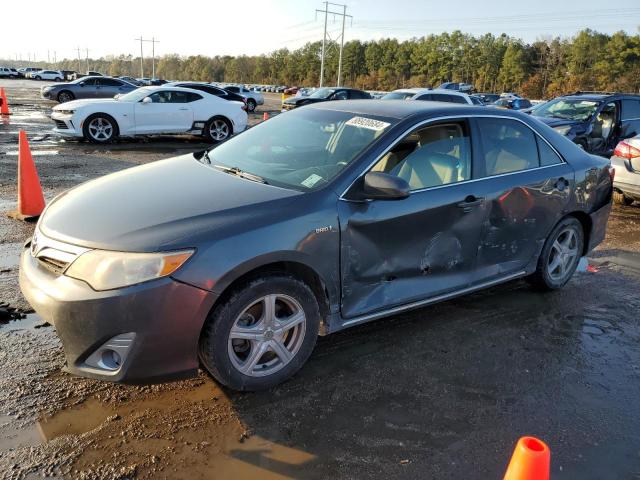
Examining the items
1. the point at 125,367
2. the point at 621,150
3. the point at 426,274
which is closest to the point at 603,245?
the point at 621,150

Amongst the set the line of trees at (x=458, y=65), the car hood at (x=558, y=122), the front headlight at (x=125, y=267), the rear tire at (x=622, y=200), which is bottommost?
the rear tire at (x=622, y=200)

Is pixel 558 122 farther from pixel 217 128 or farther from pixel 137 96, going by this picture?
pixel 137 96

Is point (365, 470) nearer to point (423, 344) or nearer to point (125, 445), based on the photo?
point (125, 445)

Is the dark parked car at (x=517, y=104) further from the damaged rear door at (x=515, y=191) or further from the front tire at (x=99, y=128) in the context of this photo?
the front tire at (x=99, y=128)

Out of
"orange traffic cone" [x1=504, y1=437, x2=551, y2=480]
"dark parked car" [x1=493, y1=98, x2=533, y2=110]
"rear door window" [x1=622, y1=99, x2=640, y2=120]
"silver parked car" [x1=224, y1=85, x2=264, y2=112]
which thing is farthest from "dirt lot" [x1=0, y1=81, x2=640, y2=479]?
"silver parked car" [x1=224, y1=85, x2=264, y2=112]

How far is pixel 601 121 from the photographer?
11.9 m

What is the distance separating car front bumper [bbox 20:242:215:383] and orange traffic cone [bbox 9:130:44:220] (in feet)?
13.5

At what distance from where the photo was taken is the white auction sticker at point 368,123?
12.0 ft

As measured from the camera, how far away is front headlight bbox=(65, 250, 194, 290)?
8.52ft

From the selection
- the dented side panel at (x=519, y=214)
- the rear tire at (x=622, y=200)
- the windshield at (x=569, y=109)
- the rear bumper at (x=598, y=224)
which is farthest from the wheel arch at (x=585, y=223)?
the windshield at (x=569, y=109)

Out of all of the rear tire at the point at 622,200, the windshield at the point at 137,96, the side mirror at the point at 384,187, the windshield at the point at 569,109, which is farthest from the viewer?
the windshield at the point at 137,96

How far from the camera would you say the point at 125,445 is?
103 inches

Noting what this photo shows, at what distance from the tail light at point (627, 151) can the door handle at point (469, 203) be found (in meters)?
5.60

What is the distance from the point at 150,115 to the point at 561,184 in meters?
11.8
